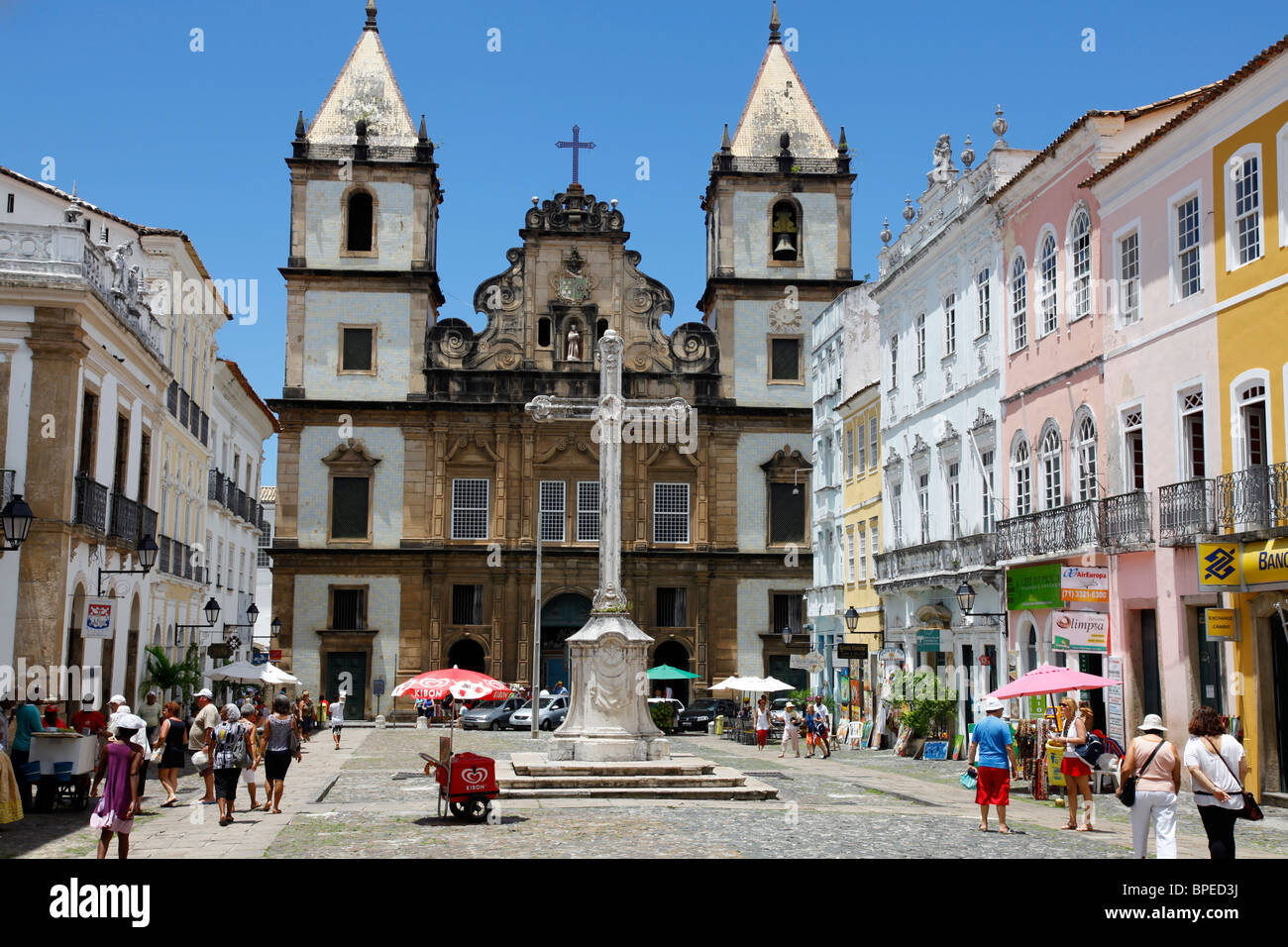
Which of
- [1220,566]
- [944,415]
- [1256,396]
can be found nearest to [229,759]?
[1220,566]

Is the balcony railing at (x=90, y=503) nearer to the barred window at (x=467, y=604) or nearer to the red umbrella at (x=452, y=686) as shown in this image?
the red umbrella at (x=452, y=686)

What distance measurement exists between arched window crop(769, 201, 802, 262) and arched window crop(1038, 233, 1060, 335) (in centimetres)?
2886

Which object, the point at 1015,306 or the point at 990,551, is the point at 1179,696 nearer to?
the point at 990,551

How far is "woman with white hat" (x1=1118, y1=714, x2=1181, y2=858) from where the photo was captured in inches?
464

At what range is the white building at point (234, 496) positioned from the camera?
42.9m

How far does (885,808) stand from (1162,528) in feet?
21.5

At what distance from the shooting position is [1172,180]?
22516mm

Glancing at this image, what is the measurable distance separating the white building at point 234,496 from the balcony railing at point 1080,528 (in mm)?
24073

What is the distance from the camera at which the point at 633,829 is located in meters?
16.3

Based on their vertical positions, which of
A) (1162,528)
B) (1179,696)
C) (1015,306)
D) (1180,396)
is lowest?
(1179,696)

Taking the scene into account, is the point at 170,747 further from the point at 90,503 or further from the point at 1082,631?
the point at 1082,631

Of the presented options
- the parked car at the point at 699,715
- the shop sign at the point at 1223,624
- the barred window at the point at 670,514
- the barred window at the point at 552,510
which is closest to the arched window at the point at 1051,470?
the shop sign at the point at 1223,624
